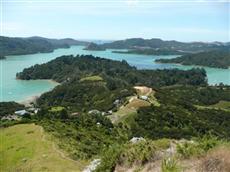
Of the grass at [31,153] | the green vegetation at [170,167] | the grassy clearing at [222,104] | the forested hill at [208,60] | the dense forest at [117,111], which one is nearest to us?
the green vegetation at [170,167]

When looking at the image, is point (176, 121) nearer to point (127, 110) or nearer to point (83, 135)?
point (127, 110)

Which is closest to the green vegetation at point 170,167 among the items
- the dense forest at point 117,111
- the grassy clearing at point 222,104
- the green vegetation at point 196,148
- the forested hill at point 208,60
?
the green vegetation at point 196,148

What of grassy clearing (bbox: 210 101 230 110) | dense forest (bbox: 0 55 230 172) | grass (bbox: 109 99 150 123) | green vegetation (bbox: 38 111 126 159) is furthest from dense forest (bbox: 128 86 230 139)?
grassy clearing (bbox: 210 101 230 110)

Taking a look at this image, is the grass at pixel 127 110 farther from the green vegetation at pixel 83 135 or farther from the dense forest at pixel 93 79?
the dense forest at pixel 93 79

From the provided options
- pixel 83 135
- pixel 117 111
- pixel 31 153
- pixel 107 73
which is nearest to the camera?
pixel 31 153

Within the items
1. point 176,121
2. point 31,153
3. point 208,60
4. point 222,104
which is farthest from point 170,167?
point 208,60

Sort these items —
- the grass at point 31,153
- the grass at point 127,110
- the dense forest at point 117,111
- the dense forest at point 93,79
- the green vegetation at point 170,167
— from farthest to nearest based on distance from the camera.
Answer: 1. the dense forest at point 93,79
2. the grass at point 127,110
3. the grass at point 31,153
4. the dense forest at point 117,111
5. the green vegetation at point 170,167

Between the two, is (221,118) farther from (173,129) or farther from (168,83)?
(168,83)
